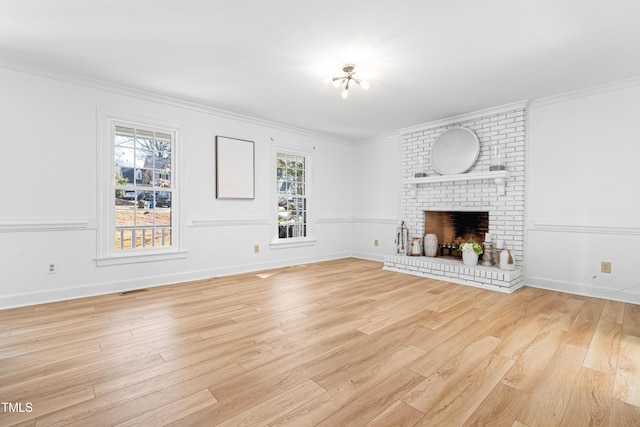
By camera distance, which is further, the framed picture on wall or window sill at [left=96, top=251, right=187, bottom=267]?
the framed picture on wall

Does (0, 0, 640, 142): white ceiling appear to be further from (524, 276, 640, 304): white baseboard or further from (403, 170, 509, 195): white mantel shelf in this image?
(524, 276, 640, 304): white baseboard

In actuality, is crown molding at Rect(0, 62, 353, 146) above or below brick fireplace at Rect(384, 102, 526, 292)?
above

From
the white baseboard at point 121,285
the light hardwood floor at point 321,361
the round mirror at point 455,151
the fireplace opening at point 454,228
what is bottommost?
the light hardwood floor at point 321,361

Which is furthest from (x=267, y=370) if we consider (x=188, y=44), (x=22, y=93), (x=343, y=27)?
(x=22, y=93)

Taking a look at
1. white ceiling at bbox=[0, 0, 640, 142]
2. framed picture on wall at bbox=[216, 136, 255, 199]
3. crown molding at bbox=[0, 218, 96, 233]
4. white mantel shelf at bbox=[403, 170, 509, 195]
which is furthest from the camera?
framed picture on wall at bbox=[216, 136, 255, 199]

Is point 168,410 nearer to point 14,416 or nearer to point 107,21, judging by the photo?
point 14,416

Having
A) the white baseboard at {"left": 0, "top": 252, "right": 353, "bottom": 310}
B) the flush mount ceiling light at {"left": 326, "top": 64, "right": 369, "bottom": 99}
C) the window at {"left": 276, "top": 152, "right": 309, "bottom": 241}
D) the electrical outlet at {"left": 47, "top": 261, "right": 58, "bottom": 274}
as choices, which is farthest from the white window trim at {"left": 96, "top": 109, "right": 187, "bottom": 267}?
the flush mount ceiling light at {"left": 326, "top": 64, "right": 369, "bottom": 99}

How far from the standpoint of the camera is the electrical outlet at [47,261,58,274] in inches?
127

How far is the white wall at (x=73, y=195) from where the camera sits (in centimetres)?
305

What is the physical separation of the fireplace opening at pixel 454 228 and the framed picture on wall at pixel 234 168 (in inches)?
115

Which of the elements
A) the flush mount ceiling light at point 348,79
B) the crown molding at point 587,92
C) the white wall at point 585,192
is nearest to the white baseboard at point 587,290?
the white wall at point 585,192

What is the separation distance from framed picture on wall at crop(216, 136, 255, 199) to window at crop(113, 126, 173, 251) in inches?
25.6

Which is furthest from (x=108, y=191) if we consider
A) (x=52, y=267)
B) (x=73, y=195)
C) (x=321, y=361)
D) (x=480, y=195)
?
(x=480, y=195)

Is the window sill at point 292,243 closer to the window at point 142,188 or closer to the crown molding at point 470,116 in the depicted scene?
the window at point 142,188
